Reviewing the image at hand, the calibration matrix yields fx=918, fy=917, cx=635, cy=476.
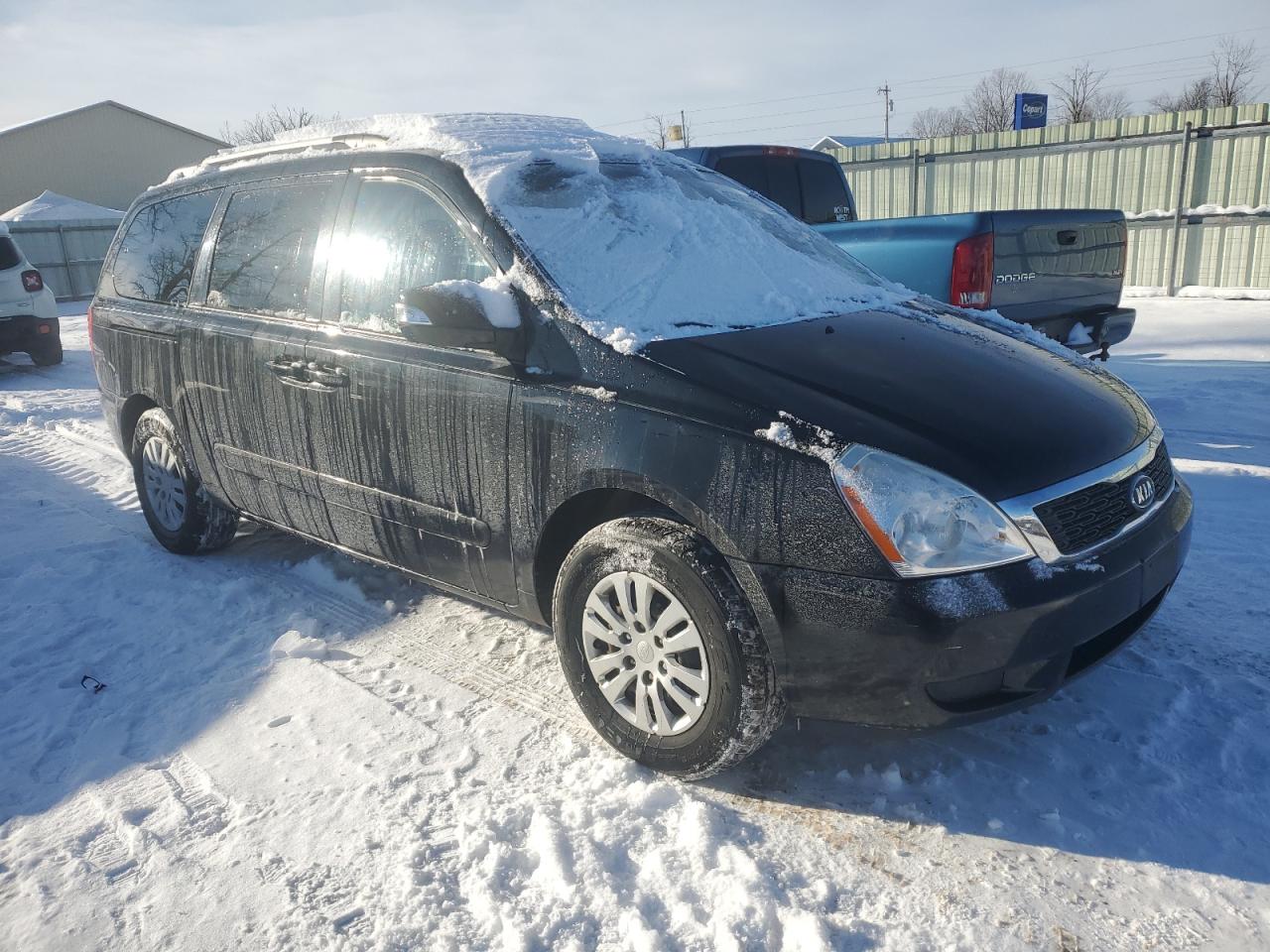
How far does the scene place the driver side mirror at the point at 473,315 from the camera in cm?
266

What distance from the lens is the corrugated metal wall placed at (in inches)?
554

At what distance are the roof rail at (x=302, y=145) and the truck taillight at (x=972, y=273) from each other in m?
3.52

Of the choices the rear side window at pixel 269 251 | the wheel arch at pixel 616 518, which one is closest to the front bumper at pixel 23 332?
the rear side window at pixel 269 251

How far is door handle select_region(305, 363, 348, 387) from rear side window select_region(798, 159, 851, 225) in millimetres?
4591

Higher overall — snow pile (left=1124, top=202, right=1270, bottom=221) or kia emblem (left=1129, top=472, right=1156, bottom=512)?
snow pile (left=1124, top=202, right=1270, bottom=221)

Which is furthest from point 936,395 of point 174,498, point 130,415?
point 130,415

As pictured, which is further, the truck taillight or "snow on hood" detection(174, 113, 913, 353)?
the truck taillight

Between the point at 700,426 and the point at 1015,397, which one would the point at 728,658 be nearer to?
the point at 700,426

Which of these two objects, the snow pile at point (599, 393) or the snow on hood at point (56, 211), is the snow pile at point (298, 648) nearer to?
the snow pile at point (599, 393)

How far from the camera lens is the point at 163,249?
14.5 feet

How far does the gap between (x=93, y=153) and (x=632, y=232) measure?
3924 centimetres

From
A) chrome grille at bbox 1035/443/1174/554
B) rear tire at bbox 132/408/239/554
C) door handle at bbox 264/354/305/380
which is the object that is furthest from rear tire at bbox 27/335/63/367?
chrome grille at bbox 1035/443/1174/554

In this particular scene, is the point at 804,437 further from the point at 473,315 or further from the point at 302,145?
the point at 302,145

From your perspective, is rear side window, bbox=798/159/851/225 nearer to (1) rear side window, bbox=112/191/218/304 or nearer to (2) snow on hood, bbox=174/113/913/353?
(2) snow on hood, bbox=174/113/913/353
